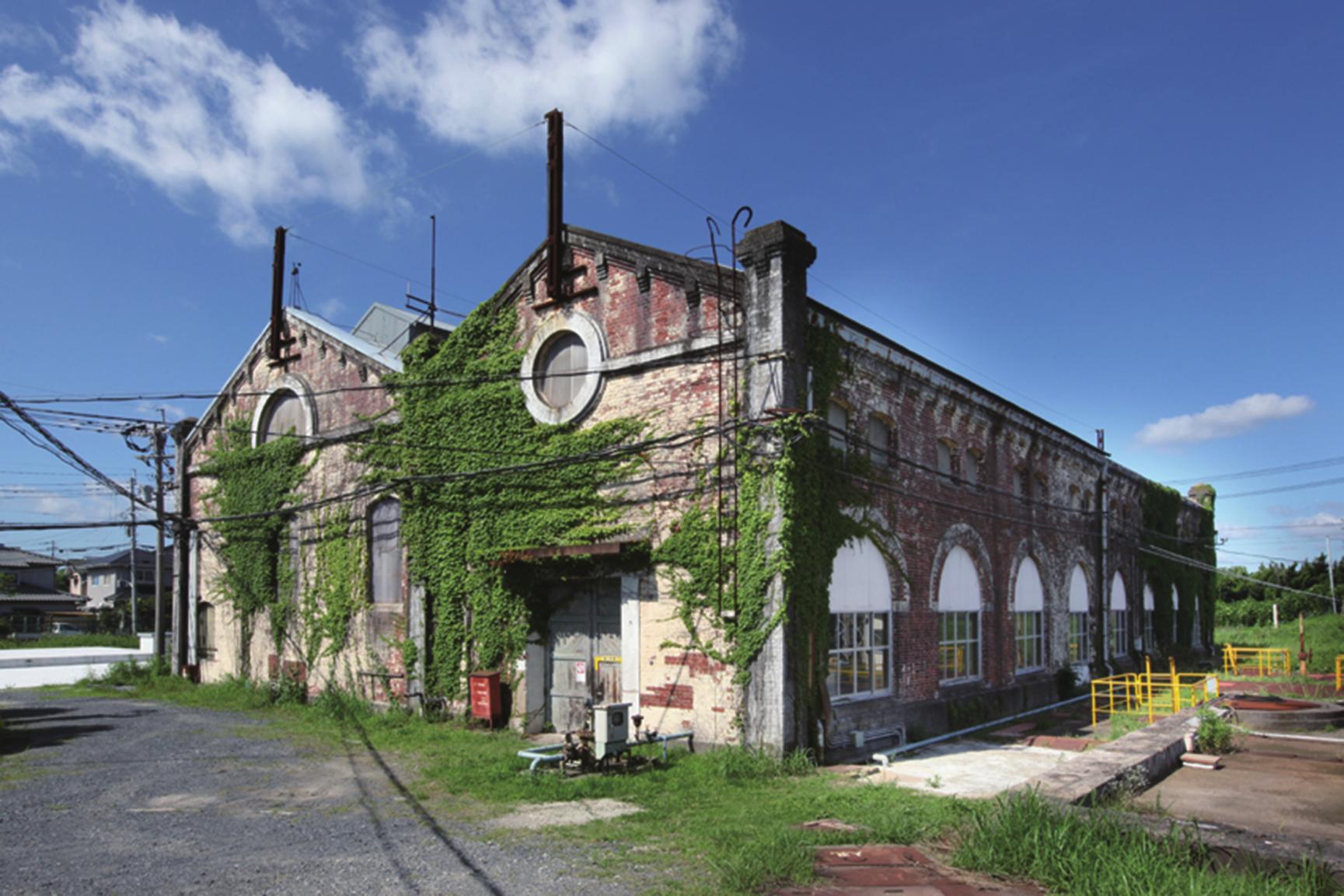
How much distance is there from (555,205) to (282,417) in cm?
1051

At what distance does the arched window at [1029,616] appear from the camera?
68.4ft

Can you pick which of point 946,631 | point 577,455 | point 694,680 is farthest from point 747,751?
point 946,631

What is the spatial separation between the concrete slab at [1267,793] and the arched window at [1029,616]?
740 cm

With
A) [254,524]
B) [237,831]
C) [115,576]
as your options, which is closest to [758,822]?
[237,831]

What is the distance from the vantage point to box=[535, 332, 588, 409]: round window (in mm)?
15500

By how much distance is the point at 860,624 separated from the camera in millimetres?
14750

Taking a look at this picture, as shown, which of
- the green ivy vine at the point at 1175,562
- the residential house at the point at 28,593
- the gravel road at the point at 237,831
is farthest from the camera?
the residential house at the point at 28,593

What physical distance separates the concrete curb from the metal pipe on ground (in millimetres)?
3028

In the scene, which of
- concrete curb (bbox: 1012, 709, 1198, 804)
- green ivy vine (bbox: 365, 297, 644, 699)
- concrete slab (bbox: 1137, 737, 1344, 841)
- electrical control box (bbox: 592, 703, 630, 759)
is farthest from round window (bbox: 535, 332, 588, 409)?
concrete slab (bbox: 1137, 737, 1344, 841)

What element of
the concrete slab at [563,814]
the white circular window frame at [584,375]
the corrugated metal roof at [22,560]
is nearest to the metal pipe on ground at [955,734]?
the concrete slab at [563,814]

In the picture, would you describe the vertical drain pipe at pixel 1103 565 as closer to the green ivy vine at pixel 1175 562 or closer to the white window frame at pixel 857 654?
the green ivy vine at pixel 1175 562

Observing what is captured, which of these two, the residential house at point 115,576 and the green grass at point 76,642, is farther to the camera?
the residential house at point 115,576

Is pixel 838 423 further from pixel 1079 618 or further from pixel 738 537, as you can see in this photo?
pixel 1079 618

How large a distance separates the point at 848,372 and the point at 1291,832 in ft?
27.9
